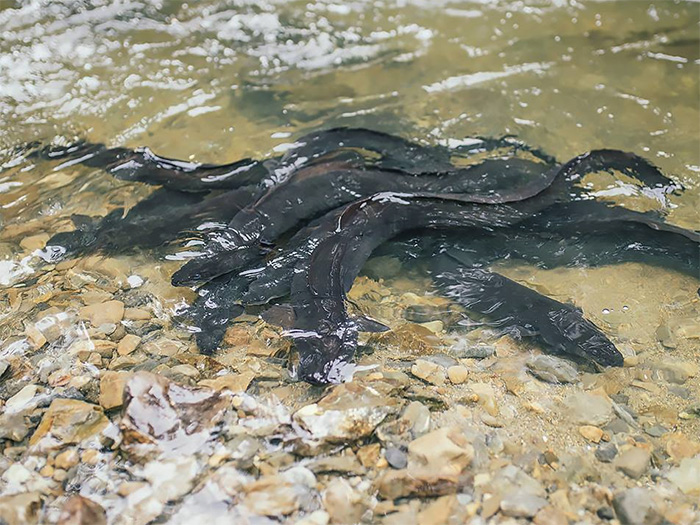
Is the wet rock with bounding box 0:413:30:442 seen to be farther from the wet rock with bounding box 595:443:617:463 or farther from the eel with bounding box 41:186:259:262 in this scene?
the wet rock with bounding box 595:443:617:463

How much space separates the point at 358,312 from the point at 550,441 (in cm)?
154

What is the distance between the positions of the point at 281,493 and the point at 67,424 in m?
1.22

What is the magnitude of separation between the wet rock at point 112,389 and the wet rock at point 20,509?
0.59 m

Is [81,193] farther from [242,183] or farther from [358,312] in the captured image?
[358,312]

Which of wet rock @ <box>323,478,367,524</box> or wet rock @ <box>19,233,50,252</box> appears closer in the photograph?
wet rock @ <box>323,478,367,524</box>

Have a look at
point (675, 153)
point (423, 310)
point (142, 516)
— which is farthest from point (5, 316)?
point (675, 153)

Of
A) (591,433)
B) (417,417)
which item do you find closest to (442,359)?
(417,417)

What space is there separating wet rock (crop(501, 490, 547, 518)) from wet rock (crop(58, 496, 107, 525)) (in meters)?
1.84

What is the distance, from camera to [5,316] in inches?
162

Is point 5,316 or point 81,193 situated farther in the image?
point 81,193

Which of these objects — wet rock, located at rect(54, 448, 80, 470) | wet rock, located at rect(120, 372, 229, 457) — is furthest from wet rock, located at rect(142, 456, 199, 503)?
wet rock, located at rect(54, 448, 80, 470)

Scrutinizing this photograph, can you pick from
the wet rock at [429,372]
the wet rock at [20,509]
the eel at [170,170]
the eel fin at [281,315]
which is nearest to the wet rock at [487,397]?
the wet rock at [429,372]

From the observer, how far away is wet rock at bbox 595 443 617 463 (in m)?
3.24

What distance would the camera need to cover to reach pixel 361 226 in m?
4.75
